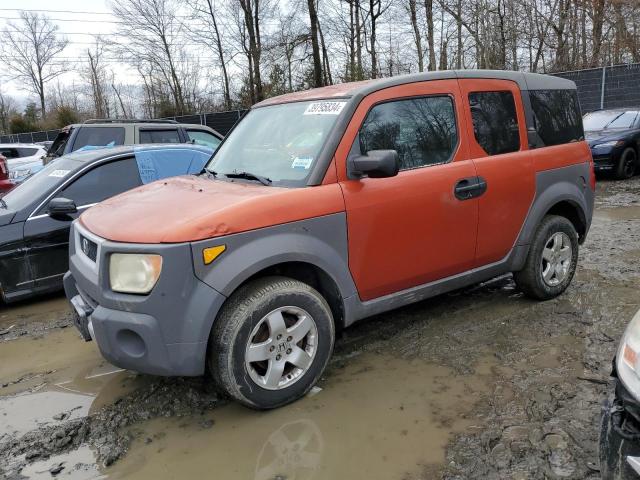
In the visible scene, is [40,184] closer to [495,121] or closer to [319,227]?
[319,227]

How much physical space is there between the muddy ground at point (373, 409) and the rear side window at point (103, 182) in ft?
4.99

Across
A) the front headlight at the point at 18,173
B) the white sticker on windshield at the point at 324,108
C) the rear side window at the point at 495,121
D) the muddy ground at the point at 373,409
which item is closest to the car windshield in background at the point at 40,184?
the muddy ground at the point at 373,409

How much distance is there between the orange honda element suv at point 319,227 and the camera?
2.77m

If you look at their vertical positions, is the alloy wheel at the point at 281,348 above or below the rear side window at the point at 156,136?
below

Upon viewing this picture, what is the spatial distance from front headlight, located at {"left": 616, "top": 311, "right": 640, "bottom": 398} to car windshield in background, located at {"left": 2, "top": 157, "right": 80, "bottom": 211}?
524cm

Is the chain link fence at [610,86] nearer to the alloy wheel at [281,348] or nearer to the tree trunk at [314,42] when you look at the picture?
the tree trunk at [314,42]

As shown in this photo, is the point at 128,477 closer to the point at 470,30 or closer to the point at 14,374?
the point at 14,374

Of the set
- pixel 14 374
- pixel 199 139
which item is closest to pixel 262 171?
pixel 14 374

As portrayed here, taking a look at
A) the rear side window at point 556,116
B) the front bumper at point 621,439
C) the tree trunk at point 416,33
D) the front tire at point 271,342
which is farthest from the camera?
the tree trunk at point 416,33

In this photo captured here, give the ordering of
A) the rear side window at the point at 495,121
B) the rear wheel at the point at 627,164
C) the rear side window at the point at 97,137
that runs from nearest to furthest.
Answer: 1. the rear side window at the point at 495,121
2. the rear side window at the point at 97,137
3. the rear wheel at the point at 627,164

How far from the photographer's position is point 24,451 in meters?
2.85

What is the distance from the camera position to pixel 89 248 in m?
3.19

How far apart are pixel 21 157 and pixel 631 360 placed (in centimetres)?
1627

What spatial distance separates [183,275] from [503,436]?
1920mm
